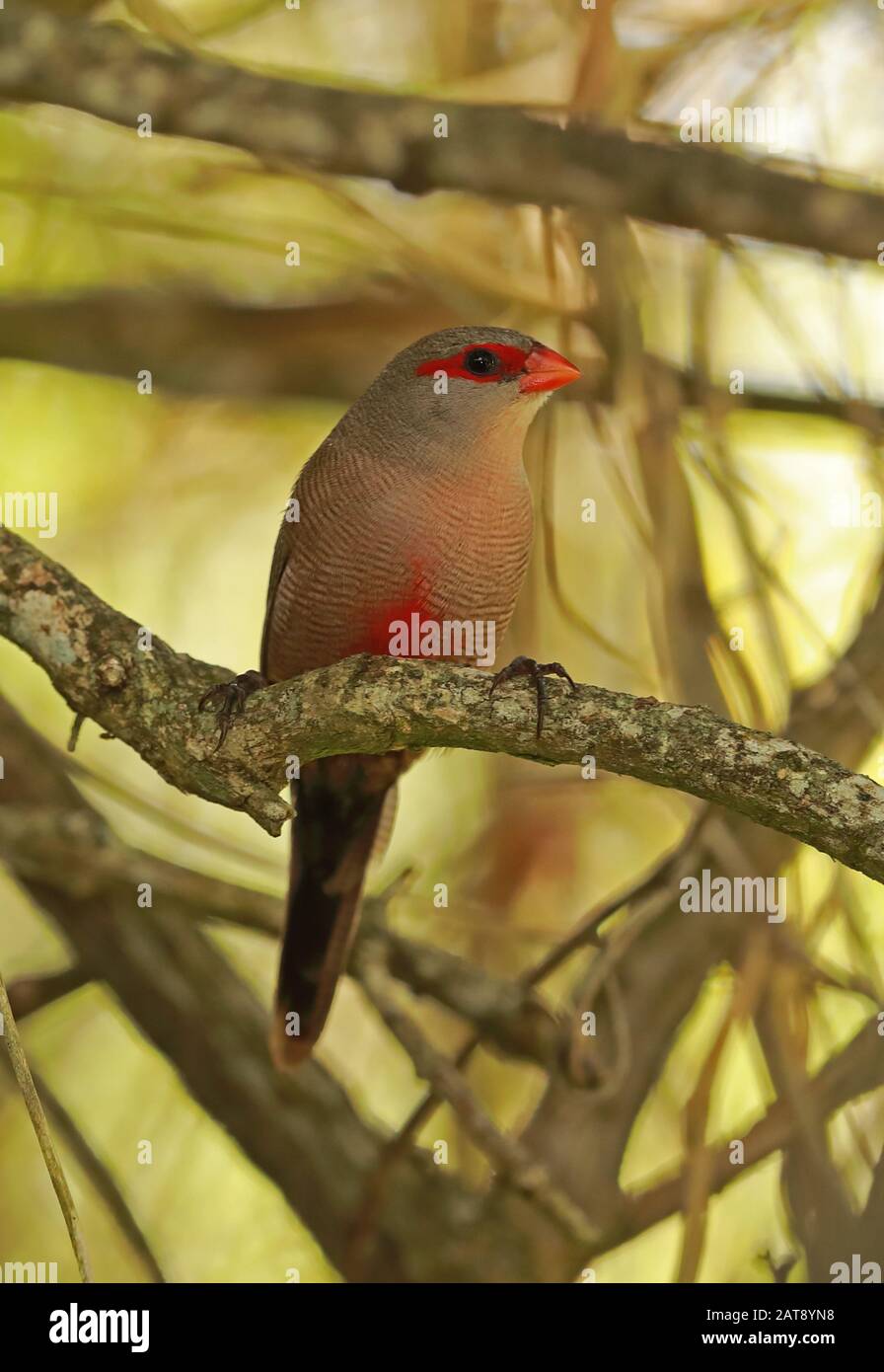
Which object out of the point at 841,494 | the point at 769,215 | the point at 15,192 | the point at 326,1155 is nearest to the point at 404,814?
the point at 326,1155

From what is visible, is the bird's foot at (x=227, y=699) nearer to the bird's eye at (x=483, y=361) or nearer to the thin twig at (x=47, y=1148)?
the thin twig at (x=47, y=1148)

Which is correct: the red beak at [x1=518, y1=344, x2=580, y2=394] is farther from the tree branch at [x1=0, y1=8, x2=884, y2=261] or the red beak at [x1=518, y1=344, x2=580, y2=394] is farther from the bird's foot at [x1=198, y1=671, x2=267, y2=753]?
the bird's foot at [x1=198, y1=671, x2=267, y2=753]

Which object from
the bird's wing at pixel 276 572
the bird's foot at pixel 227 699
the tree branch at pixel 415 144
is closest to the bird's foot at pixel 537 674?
the bird's foot at pixel 227 699

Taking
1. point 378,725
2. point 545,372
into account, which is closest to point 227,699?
point 378,725

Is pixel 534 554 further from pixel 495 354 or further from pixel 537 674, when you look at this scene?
pixel 537 674

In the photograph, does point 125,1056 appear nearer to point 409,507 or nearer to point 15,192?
point 409,507

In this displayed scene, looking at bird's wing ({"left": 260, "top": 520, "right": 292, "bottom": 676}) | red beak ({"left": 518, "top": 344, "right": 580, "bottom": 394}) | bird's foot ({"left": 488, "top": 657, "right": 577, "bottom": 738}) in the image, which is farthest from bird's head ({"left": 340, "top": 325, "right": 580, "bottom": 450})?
bird's foot ({"left": 488, "top": 657, "right": 577, "bottom": 738})
